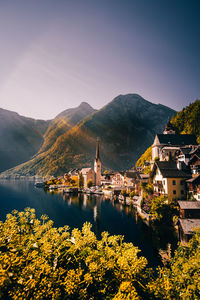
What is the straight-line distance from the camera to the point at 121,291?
8539mm

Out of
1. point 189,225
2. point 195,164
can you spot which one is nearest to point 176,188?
point 195,164

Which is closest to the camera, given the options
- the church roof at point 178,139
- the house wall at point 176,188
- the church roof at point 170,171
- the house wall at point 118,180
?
the house wall at point 176,188

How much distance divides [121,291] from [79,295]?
2324 mm

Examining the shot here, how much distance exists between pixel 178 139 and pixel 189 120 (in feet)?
103

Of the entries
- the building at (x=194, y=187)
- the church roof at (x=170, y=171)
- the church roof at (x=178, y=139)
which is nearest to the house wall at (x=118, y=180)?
the church roof at (x=178, y=139)

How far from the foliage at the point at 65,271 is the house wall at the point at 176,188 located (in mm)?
39186

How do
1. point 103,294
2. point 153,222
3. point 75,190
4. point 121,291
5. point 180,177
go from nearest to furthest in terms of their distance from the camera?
point 121,291 < point 103,294 < point 153,222 < point 180,177 < point 75,190

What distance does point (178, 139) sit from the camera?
97188 mm

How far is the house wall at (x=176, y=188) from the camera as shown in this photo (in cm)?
4653

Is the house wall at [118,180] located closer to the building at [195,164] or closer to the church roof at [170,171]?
the church roof at [170,171]

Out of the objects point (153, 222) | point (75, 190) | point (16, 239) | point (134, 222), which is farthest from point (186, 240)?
point (75, 190)

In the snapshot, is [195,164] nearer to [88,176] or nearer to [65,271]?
[65,271]

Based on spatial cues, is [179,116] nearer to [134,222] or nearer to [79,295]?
[134,222]

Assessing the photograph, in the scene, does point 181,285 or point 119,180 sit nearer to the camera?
point 181,285
